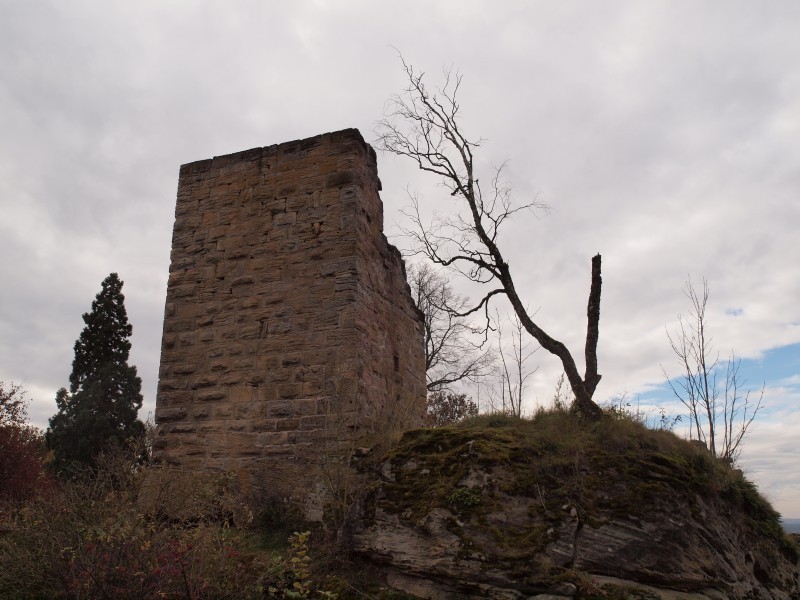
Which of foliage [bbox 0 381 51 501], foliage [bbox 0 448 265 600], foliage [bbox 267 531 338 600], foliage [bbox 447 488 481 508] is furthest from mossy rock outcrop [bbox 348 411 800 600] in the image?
foliage [bbox 0 381 51 501]

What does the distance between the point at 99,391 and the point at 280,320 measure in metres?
16.6

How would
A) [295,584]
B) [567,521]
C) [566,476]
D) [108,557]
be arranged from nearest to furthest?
[108,557] < [295,584] < [567,521] < [566,476]

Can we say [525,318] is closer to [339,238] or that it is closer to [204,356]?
[339,238]

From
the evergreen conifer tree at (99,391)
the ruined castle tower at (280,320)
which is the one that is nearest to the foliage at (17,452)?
the evergreen conifer tree at (99,391)

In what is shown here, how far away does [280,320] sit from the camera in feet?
24.0

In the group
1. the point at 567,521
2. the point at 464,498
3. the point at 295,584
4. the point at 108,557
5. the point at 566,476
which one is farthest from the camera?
the point at 566,476

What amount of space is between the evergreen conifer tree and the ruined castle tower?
46.1 feet

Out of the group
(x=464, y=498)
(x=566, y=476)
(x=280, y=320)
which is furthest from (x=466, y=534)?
(x=280, y=320)

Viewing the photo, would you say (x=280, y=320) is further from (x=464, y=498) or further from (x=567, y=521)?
(x=567, y=521)

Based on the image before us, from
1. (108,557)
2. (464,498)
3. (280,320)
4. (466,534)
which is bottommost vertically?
(108,557)

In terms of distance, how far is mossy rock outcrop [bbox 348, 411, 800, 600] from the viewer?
4605 millimetres

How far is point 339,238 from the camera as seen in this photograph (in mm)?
7324

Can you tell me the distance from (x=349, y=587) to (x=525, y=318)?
5066mm

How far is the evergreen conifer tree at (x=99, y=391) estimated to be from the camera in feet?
65.8
